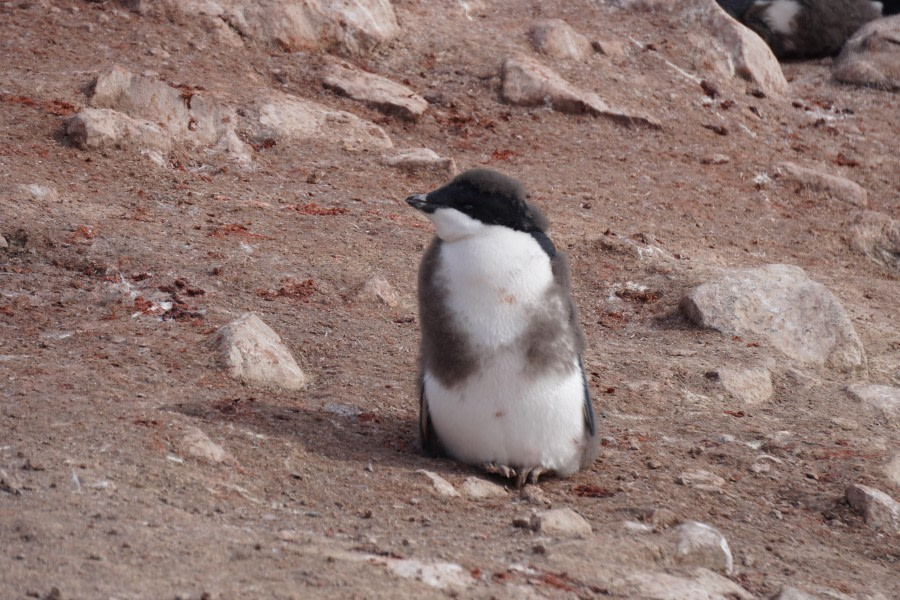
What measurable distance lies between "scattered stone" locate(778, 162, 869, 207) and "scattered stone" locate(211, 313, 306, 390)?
562 centimetres

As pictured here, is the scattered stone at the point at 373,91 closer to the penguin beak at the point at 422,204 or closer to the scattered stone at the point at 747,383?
the scattered stone at the point at 747,383

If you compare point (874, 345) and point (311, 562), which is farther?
point (874, 345)

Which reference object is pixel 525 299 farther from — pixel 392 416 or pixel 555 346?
pixel 392 416

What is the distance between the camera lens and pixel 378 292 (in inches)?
250

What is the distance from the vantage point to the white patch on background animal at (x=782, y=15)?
12.3m


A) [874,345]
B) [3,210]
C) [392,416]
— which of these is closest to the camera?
[392,416]

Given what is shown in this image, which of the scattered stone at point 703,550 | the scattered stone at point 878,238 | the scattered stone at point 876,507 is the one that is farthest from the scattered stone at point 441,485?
the scattered stone at point 878,238

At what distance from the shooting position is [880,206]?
9.48 m

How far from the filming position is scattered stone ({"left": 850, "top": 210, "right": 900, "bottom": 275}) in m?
8.68

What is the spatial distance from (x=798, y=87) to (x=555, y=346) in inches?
313

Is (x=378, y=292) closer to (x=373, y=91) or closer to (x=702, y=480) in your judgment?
(x=702, y=480)

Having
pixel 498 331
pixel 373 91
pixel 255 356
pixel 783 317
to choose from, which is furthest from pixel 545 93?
pixel 498 331

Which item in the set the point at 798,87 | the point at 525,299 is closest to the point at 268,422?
the point at 525,299

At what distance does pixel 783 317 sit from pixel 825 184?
3173mm
